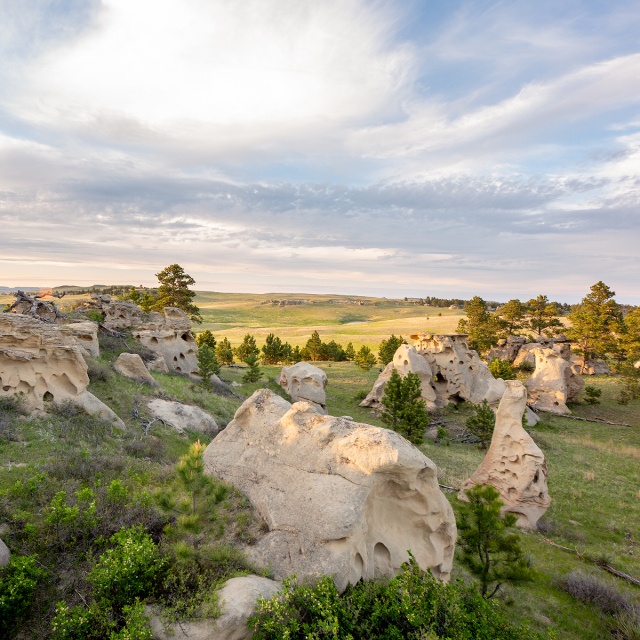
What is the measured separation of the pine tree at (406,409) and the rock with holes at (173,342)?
2103 cm

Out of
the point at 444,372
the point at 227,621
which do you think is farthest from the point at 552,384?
the point at 227,621

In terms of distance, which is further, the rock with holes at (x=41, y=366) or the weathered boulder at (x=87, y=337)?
the weathered boulder at (x=87, y=337)

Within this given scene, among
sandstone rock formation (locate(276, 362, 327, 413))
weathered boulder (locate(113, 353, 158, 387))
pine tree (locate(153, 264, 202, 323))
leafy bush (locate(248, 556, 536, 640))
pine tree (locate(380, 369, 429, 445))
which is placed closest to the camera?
leafy bush (locate(248, 556, 536, 640))

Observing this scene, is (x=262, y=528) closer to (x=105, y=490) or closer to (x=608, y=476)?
(x=105, y=490)

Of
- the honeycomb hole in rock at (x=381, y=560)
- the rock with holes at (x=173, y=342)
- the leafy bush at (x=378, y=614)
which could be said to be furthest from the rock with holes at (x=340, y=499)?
the rock with holes at (x=173, y=342)

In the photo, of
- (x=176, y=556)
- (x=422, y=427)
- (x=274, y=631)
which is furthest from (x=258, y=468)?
(x=422, y=427)

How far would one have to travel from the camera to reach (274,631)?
20.5 feet

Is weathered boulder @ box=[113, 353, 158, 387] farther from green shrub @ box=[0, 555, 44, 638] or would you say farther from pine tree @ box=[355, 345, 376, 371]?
pine tree @ box=[355, 345, 376, 371]

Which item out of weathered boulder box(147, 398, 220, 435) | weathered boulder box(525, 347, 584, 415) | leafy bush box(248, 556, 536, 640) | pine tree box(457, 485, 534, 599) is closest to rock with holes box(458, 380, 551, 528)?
pine tree box(457, 485, 534, 599)

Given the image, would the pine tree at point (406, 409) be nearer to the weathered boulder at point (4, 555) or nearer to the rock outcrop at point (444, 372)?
the rock outcrop at point (444, 372)

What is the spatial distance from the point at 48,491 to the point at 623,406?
5715cm

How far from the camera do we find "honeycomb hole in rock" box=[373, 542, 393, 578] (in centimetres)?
876

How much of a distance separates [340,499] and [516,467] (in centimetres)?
1461

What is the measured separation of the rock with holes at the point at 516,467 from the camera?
18469mm
